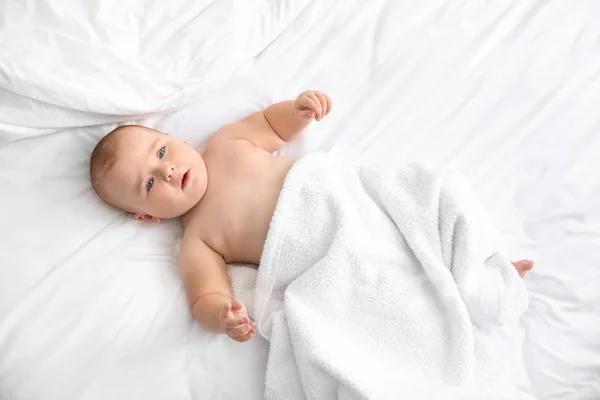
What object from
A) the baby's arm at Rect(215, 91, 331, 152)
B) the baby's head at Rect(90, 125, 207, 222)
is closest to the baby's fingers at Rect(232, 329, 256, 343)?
the baby's head at Rect(90, 125, 207, 222)

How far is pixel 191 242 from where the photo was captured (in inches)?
45.2

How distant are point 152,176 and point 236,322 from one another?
331 mm

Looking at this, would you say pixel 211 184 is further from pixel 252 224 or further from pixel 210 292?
pixel 210 292

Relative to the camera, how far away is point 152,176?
1.12 metres

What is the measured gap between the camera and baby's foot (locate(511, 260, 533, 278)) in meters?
1.07

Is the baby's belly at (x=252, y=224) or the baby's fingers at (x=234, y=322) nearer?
the baby's fingers at (x=234, y=322)

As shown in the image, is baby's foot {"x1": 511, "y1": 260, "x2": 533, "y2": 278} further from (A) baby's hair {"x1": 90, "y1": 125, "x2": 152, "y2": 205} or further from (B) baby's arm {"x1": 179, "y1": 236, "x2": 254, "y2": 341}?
(A) baby's hair {"x1": 90, "y1": 125, "x2": 152, "y2": 205}

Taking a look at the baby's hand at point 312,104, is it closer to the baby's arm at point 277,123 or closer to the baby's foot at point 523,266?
the baby's arm at point 277,123

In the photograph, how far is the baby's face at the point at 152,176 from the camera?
1.11 meters

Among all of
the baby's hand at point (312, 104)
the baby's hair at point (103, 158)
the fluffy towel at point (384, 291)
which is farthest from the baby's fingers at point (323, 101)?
the baby's hair at point (103, 158)

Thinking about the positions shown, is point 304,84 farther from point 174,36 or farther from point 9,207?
point 9,207

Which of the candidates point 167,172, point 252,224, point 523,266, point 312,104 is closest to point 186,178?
point 167,172

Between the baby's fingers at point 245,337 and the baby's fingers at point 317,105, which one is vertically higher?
the baby's fingers at point 317,105

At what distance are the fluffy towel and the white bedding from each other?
0.28ft
